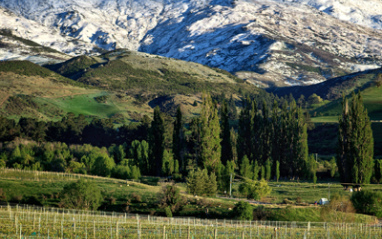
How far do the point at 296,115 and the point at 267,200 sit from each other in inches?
1484

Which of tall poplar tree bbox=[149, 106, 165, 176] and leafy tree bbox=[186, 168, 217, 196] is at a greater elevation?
tall poplar tree bbox=[149, 106, 165, 176]

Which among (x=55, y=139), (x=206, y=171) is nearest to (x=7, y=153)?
(x=55, y=139)

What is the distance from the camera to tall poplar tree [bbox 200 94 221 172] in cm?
8906

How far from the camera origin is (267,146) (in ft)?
379

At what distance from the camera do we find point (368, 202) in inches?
2788

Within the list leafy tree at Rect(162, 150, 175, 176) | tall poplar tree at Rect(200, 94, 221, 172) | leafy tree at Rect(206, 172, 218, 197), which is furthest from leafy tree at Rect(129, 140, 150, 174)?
leafy tree at Rect(206, 172, 218, 197)

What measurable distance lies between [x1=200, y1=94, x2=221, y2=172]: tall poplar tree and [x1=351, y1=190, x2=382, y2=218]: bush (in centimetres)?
2696

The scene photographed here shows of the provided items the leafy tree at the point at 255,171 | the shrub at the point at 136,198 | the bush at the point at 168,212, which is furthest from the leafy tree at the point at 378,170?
the shrub at the point at 136,198

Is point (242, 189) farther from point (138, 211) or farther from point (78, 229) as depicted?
point (78, 229)

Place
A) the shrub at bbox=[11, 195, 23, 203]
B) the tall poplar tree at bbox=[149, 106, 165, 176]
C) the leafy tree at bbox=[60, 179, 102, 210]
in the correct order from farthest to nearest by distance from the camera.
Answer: the tall poplar tree at bbox=[149, 106, 165, 176], the shrub at bbox=[11, 195, 23, 203], the leafy tree at bbox=[60, 179, 102, 210]

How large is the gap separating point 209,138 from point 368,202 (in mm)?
31708

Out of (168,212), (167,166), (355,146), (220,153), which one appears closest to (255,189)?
(220,153)

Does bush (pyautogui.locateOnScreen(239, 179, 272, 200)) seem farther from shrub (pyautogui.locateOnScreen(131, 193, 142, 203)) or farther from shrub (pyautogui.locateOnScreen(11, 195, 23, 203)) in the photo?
shrub (pyautogui.locateOnScreen(11, 195, 23, 203))

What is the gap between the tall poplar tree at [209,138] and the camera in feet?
292
